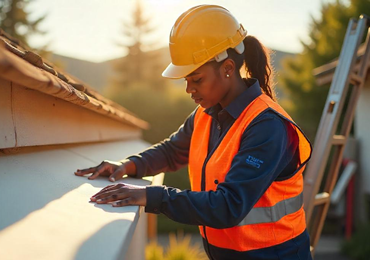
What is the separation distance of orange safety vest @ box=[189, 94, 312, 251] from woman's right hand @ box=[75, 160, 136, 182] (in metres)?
0.56

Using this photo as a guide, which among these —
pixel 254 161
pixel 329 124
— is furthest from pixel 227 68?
pixel 329 124

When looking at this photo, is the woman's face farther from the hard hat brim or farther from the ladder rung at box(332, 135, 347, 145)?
the ladder rung at box(332, 135, 347, 145)

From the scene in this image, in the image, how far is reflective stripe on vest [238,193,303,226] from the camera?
237cm

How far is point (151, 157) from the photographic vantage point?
3105mm

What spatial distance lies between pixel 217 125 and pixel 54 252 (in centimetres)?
159

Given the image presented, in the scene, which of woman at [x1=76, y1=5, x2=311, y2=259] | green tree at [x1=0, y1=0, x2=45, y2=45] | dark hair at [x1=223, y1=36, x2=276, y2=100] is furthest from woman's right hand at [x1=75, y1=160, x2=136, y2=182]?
green tree at [x1=0, y1=0, x2=45, y2=45]

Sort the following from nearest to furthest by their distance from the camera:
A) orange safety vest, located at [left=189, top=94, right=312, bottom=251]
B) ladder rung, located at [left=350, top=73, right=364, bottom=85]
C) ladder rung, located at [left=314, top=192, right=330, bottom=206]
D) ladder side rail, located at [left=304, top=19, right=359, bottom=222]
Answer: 1. orange safety vest, located at [left=189, top=94, right=312, bottom=251]
2. ladder side rail, located at [left=304, top=19, right=359, bottom=222]
3. ladder rung, located at [left=314, top=192, right=330, bottom=206]
4. ladder rung, located at [left=350, top=73, right=364, bottom=85]

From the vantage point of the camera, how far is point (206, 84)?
2.53 m

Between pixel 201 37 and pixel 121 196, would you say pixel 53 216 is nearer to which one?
pixel 121 196

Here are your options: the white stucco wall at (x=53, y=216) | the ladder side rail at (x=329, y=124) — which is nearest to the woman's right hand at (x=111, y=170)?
the white stucco wall at (x=53, y=216)

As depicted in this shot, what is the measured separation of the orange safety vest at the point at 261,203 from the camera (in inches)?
93.4

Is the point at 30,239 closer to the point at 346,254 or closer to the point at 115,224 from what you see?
the point at 115,224

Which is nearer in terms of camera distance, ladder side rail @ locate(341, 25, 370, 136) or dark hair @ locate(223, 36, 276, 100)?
dark hair @ locate(223, 36, 276, 100)

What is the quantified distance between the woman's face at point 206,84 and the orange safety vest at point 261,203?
21 cm
